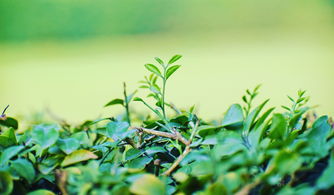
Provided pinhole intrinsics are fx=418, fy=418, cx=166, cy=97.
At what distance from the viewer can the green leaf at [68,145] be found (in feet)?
1.73

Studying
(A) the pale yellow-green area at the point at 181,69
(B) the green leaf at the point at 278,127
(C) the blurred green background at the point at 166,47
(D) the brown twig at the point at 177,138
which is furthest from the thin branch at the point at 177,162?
(C) the blurred green background at the point at 166,47

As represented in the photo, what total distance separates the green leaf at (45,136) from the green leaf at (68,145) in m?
0.03

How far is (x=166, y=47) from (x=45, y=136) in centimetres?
593

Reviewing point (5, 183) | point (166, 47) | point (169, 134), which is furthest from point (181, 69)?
point (5, 183)

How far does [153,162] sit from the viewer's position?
A: 0.55 meters

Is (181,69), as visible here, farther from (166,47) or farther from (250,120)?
(250,120)

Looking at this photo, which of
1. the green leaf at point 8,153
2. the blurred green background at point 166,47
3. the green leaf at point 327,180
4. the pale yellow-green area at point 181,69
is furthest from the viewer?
the blurred green background at point 166,47

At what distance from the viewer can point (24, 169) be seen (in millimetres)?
479

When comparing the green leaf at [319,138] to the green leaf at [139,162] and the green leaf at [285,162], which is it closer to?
the green leaf at [285,162]

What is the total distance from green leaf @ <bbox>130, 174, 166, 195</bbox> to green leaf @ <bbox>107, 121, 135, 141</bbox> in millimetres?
111

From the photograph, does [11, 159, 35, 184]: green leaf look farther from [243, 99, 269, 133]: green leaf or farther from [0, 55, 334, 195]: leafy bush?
[243, 99, 269, 133]: green leaf

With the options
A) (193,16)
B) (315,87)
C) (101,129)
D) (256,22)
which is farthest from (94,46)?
(101,129)

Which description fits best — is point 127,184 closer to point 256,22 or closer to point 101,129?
point 101,129

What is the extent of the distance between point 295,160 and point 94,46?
20.9 ft
